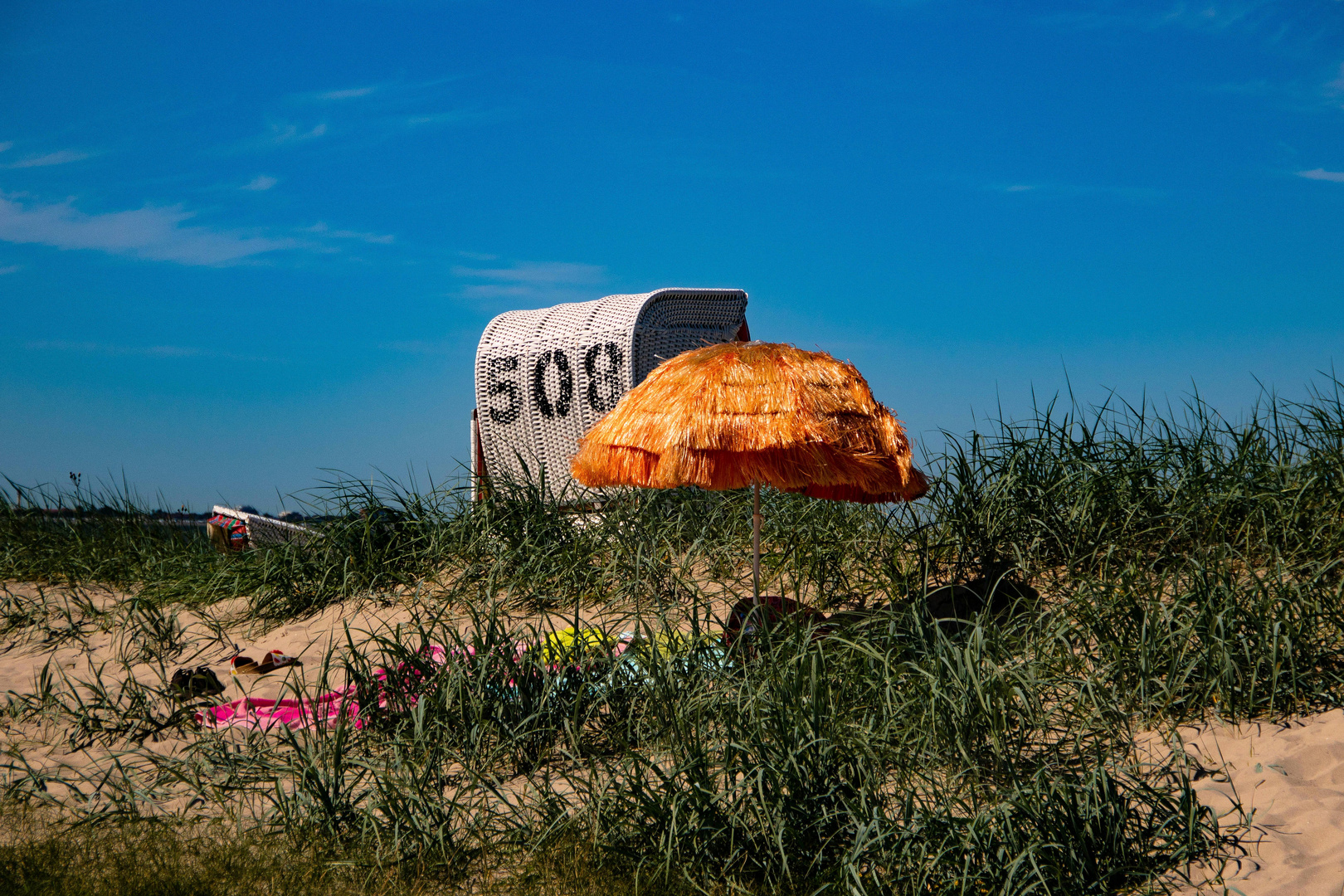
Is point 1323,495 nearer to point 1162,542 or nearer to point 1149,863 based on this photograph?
point 1162,542

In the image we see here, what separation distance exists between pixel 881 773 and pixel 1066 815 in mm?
562

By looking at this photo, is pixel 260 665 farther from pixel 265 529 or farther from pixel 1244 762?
pixel 1244 762

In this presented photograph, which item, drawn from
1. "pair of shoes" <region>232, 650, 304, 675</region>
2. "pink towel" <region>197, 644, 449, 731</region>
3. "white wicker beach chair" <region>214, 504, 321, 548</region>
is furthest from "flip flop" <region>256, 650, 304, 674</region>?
"white wicker beach chair" <region>214, 504, 321, 548</region>

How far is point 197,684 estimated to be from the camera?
482 centimetres

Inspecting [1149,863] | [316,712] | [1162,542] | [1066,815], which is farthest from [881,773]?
[1162,542]

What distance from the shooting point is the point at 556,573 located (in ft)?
17.9

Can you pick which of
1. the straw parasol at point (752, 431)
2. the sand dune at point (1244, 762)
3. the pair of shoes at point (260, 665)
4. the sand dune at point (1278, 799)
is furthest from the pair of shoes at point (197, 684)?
the sand dune at point (1278, 799)

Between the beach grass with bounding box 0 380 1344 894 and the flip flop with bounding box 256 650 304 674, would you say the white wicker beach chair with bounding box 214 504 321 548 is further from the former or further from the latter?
the flip flop with bounding box 256 650 304 674

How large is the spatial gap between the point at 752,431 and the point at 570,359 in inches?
144

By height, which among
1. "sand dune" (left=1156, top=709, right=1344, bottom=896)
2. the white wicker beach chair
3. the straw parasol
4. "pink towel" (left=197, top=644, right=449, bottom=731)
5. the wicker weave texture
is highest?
the wicker weave texture

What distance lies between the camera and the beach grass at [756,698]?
9.65ft

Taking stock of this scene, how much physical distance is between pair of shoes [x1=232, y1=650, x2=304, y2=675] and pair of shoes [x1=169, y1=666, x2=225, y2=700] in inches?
10.0

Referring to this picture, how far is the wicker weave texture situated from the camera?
7.23 meters

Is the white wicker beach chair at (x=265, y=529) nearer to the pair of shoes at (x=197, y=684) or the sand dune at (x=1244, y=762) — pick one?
the sand dune at (x=1244, y=762)
